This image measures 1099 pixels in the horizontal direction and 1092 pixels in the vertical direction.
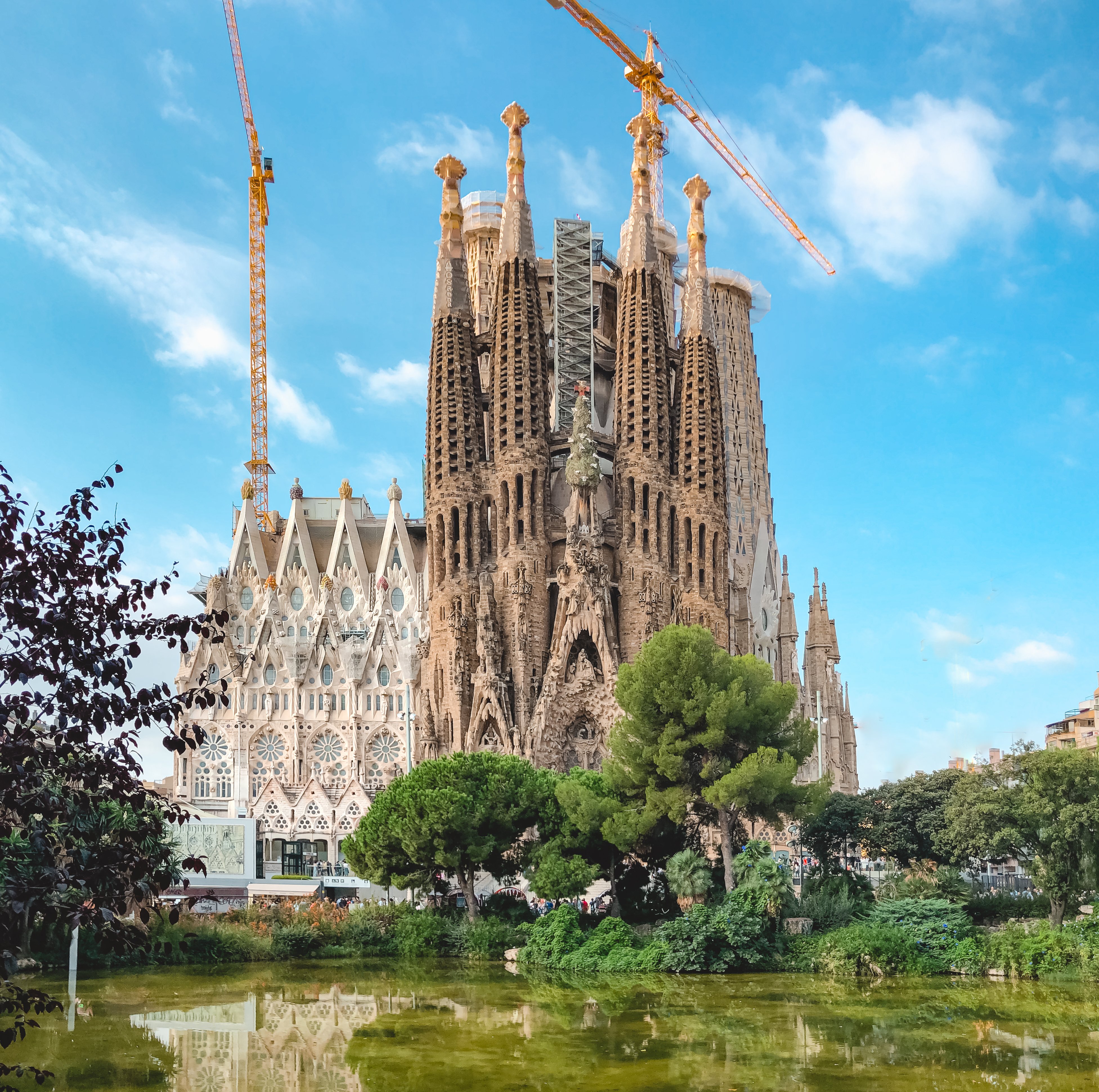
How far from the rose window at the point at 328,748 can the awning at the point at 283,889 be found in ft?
77.0

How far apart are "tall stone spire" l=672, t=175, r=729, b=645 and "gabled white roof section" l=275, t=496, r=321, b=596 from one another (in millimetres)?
21426

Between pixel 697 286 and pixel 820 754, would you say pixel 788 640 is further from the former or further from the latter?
pixel 697 286

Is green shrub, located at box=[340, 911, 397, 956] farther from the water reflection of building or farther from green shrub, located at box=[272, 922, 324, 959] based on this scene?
the water reflection of building

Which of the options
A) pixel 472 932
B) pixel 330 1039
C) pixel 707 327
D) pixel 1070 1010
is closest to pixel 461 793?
pixel 472 932

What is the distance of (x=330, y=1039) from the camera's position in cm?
1892

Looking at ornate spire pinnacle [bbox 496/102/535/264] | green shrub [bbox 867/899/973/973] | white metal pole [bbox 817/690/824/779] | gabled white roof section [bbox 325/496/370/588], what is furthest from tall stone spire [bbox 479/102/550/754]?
green shrub [bbox 867/899/973/973]

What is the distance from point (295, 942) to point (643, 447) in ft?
88.7

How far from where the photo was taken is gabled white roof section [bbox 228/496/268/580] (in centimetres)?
6419

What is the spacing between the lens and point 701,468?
168ft

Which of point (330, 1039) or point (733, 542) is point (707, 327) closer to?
point (733, 542)

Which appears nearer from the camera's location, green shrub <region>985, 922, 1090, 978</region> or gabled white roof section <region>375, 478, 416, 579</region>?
green shrub <region>985, 922, 1090, 978</region>

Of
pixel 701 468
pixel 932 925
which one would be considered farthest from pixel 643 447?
pixel 932 925

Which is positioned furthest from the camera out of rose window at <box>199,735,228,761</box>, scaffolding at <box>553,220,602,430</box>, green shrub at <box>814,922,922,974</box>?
rose window at <box>199,735,228,761</box>

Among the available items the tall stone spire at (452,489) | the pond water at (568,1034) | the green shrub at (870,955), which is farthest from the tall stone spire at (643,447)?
the pond water at (568,1034)
